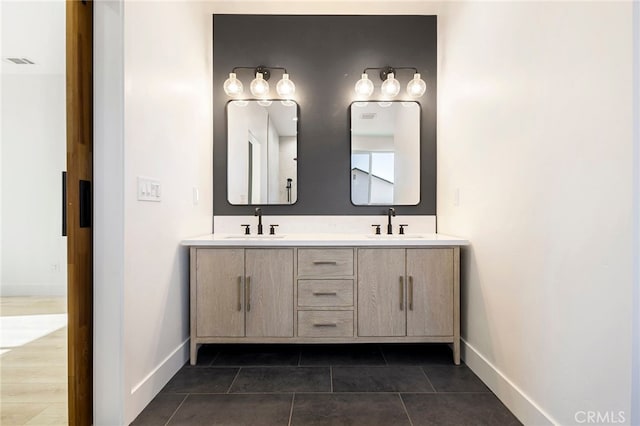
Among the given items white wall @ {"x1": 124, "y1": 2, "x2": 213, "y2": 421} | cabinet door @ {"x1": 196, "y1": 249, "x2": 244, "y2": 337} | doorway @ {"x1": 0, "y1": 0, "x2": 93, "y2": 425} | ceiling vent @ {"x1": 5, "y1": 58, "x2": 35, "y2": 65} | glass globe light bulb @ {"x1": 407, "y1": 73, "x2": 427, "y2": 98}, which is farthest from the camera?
ceiling vent @ {"x1": 5, "y1": 58, "x2": 35, "y2": 65}

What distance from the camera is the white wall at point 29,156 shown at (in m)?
2.31

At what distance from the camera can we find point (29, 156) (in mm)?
2564

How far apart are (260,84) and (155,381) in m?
2.05

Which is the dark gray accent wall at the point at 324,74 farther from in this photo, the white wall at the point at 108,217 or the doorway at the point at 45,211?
the white wall at the point at 108,217

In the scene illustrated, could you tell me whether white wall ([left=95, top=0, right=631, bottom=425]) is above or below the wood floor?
above

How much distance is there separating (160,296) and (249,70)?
178 cm

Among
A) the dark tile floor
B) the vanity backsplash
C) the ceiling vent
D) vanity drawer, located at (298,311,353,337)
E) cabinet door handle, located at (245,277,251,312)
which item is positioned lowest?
the dark tile floor

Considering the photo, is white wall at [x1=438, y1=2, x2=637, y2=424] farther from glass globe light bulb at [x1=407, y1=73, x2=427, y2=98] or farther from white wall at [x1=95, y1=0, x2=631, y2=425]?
glass globe light bulb at [x1=407, y1=73, x2=427, y2=98]

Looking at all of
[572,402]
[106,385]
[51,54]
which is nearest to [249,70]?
[51,54]

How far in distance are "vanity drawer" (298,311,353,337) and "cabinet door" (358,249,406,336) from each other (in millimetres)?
80

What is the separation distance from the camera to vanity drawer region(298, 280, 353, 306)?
1939 mm

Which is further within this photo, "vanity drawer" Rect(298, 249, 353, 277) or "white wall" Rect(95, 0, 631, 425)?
"vanity drawer" Rect(298, 249, 353, 277)

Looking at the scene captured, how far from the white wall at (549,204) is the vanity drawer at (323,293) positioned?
30.2 inches

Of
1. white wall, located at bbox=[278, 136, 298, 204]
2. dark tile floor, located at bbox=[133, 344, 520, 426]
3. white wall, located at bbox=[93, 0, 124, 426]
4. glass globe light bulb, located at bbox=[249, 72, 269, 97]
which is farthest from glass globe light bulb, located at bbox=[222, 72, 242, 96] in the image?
dark tile floor, located at bbox=[133, 344, 520, 426]
